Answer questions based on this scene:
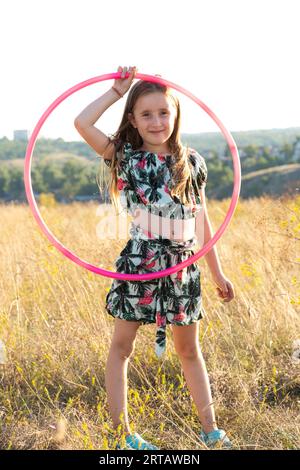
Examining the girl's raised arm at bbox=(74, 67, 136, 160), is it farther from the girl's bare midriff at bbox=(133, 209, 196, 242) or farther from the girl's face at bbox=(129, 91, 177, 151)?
the girl's bare midriff at bbox=(133, 209, 196, 242)

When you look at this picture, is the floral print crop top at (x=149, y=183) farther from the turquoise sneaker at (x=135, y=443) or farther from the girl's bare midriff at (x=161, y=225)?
the turquoise sneaker at (x=135, y=443)

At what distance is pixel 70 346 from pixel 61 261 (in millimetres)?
1331

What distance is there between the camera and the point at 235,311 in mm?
4281

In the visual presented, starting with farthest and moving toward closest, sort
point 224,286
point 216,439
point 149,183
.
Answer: point 224,286 < point 216,439 < point 149,183

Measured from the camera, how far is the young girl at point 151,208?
9.50 ft

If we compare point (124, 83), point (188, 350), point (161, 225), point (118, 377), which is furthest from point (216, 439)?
point (124, 83)

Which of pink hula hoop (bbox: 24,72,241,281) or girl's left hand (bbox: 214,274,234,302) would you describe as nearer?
pink hula hoop (bbox: 24,72,241,281)

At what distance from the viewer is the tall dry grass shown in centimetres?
317

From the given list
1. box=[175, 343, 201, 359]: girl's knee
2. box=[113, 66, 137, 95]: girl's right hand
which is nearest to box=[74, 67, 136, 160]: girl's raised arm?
box=[113, 66, 137, 95]: girl's right hand

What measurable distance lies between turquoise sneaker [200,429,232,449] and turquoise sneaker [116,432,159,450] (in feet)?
0.79

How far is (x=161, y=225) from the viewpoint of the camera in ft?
9.50

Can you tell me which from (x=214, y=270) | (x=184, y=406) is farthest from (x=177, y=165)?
(x=184, y=406)

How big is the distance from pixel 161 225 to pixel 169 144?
38 cm

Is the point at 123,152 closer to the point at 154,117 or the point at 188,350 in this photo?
the point at 154,117
